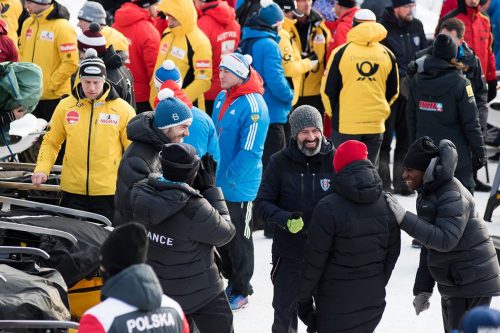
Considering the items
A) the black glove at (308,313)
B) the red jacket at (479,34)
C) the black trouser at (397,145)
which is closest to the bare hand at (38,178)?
the black glove at (308,313)

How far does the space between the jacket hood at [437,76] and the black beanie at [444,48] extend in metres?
0.04

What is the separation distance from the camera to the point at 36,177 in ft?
25.5

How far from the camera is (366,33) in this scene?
392 inches

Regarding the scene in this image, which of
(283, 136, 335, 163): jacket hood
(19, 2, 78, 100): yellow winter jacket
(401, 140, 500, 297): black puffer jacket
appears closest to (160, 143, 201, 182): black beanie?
(283, 136, 335, 163): jacket hood

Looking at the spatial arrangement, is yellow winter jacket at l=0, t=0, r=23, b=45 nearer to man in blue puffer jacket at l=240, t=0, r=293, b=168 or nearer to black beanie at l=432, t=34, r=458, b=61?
man in blue puffer jacket at l=240, t=0, r=293, b=168

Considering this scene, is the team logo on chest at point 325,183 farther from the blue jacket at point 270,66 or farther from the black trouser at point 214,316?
the blue jacket at point 270,66

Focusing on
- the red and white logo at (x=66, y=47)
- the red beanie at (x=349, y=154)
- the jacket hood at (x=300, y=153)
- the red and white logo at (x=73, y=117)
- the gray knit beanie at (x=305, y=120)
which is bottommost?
the red and white logo at (x=66, y=47)

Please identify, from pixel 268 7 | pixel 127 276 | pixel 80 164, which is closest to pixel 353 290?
pixel 127 276

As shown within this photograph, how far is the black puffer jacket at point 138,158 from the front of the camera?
6.54 meters

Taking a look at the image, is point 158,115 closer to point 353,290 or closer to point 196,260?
point 196,260

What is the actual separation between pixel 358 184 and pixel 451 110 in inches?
132

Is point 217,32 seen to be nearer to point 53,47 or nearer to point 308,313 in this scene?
point 53,47

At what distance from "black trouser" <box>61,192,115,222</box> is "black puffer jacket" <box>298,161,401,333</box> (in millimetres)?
2213

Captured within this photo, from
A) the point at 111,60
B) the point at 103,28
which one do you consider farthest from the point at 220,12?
the point at 111,60
